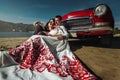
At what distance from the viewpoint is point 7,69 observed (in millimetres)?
3055

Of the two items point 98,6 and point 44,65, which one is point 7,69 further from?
point 98,6

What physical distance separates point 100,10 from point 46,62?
11.1 ft

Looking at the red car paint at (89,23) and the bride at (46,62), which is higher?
the red car paint at (89,23)

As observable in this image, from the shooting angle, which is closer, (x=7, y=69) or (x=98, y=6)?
(x=7, y=69)

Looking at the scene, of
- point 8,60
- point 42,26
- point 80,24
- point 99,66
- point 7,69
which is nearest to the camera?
A: point 7,69

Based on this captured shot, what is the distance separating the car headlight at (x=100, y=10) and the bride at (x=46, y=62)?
2.29 m

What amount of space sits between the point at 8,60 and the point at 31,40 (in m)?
0.62

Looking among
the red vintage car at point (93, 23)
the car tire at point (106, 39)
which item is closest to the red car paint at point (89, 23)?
the red vintage car at point (93, 23)

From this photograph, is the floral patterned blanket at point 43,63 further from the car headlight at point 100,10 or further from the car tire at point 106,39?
the car tire at point 106,39

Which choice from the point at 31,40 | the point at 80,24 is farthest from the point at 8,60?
the point at 80,24

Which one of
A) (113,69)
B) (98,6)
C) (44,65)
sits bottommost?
(113,69)

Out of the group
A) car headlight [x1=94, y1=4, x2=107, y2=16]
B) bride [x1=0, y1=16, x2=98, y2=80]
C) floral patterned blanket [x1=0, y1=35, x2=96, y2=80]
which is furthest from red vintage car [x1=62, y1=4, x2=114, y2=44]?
floral patterned blanket [x1=0, y1=35, x2=96, y2=80]

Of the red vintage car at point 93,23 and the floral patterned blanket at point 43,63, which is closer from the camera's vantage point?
the floral patterned blanket at point 43,63

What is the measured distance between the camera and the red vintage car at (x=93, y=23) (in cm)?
564
